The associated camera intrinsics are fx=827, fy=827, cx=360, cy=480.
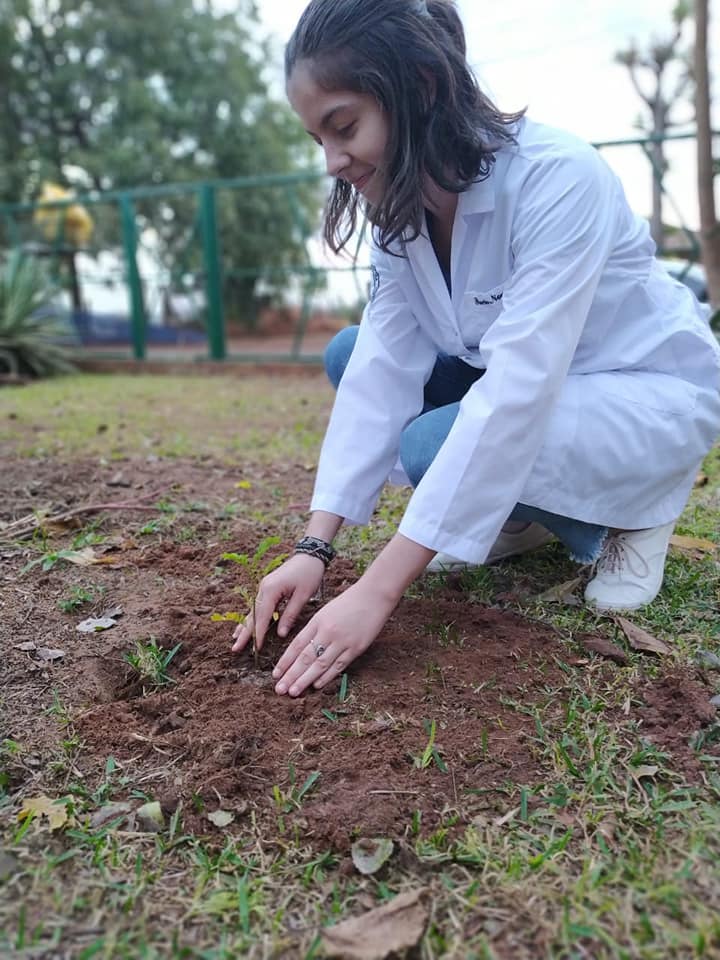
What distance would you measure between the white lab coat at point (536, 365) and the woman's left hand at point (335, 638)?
0.48 feet

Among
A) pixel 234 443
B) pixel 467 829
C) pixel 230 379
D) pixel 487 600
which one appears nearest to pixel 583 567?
pixel 487 600

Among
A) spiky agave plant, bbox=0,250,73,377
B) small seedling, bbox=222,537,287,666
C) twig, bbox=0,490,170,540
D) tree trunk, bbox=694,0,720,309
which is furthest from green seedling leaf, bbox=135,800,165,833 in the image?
spiky agave plant, bbox=0,250,73,377

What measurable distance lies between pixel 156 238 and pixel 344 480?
34.7 ft

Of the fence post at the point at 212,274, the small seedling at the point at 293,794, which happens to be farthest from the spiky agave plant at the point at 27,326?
the small seedling at the point at 293,794

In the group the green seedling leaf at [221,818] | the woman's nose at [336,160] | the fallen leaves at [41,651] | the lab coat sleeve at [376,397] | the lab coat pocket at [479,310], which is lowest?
the green seedling leaf at [221,818]

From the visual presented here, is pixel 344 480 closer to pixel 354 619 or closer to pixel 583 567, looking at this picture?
pixel 354 619

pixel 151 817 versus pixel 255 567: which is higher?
pixel 255 567

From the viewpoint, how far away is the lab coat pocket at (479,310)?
1625 mm

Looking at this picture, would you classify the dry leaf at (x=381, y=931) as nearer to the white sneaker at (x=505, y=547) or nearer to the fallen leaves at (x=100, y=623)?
the fallen leaves at (x=100, y=623)

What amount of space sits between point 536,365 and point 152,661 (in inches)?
35.0

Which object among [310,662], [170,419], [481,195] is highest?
[481,195]

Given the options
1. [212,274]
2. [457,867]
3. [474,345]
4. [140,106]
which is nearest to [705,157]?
[474,345]

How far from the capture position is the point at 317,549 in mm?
1621

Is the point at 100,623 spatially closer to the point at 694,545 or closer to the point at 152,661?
the point at 152,661
